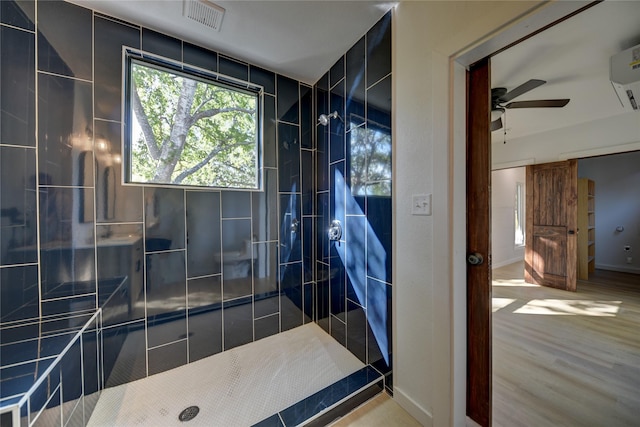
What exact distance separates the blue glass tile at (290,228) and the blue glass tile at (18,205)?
157 cm

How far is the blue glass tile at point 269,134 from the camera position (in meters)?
2.05

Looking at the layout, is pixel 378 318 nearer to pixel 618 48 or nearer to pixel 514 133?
pixel 618 48

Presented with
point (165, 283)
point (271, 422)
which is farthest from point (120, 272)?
point (271, 422)

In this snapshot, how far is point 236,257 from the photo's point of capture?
1929 mm

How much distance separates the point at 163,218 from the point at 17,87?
1.00m

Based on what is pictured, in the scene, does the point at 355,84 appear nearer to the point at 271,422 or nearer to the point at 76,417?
the point at 271,422

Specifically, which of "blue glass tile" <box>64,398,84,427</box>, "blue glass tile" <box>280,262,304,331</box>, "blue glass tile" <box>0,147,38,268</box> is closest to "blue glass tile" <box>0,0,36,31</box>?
"blue glass tile" <box>0,147,38,268</box>

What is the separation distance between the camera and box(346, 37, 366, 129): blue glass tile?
167cm

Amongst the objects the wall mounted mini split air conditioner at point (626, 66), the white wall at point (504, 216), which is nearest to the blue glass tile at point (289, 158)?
the wall mounted mini split air conditioner at point (626, 66)

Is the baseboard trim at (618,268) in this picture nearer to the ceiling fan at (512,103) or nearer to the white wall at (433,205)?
the ceiling fan at (512,103)

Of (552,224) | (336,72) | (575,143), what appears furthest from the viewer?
(552,224)

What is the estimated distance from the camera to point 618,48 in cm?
175

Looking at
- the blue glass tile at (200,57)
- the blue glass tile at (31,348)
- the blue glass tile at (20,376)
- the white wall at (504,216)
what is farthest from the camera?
the white wall at (504,216)

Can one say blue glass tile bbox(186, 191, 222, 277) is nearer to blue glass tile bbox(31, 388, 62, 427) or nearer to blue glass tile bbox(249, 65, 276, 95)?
blue glass tile bbox(31, 388, 62, 427)
